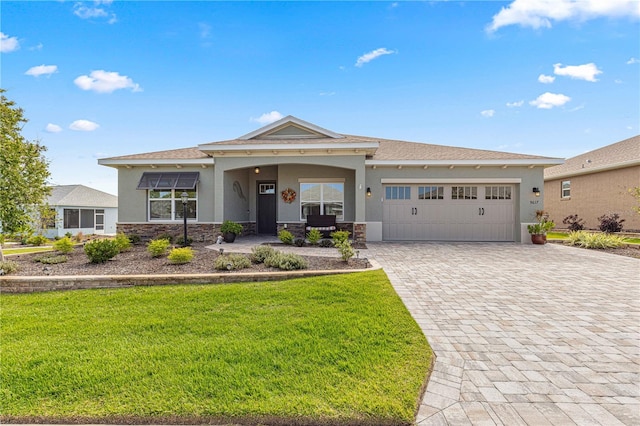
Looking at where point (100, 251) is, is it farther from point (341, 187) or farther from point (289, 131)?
point (341, 187)

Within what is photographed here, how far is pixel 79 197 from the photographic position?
22.1 m

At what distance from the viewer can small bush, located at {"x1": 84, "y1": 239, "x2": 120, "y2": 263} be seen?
708 centimetres

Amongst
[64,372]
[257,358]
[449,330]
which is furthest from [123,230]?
[449,330]

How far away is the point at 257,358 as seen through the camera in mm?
2971

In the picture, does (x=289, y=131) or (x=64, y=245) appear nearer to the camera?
(x=64, y=245)

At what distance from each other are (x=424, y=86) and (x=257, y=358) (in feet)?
47.1

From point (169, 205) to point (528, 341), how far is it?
43.2ft

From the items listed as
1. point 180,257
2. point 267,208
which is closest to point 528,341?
point 180,257

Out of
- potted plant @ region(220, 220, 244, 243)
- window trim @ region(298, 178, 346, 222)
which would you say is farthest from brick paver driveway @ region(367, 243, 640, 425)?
potted plant @ region(220, 220, 244, 243)

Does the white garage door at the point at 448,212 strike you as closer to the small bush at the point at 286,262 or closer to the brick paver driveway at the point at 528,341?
the brick paver driveway at the point at 528,341

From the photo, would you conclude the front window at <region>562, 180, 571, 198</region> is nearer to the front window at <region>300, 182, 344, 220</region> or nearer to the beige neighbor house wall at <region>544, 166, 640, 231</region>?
the beige neighbor house wall at <region>544, 166, 640, 231</region>

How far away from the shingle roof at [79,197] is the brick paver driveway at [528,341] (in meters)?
24.7

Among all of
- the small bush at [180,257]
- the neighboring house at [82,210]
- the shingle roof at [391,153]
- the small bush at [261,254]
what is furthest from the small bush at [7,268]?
the neighboring house at [82,210]

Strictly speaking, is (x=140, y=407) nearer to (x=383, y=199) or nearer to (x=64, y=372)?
(x=64, y=372)
